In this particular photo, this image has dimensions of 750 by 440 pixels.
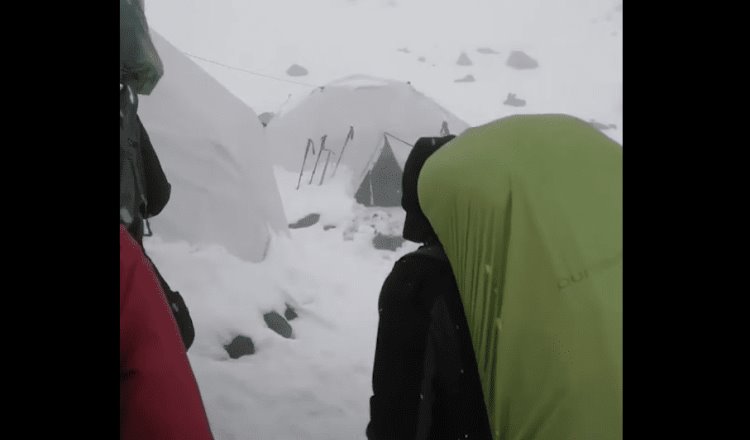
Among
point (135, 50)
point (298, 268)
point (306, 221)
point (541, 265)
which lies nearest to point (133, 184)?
point (135, 50)

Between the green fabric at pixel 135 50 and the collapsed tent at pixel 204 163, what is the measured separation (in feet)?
7.55

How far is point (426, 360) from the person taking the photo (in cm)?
75

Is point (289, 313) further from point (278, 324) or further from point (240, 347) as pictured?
point (240, 347)

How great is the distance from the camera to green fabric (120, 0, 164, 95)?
1.01 meters

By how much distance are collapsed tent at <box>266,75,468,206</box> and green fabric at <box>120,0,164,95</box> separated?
5.81m

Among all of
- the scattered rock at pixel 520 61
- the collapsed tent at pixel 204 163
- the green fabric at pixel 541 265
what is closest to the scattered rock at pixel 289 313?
Result: the collapsed tent at pixel 204 163

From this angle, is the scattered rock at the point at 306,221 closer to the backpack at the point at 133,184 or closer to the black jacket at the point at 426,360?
the backpack at the point at 133,184

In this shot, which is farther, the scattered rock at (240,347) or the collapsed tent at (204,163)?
the collapsed tent at (204,163)

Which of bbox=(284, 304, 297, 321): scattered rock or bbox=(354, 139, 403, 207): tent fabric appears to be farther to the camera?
bbox=(354, 139, 403, 207): tent fabric

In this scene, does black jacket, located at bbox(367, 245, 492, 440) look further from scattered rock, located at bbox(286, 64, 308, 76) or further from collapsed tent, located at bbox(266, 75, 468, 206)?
scattered rock, located at bbox(286, 64, 308, 76)

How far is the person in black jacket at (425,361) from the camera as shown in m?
0.75

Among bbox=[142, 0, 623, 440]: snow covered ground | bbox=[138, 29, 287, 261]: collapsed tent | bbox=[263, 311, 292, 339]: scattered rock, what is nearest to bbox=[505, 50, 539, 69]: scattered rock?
bbox=[142, 0, 623, 440]: snow covered ground

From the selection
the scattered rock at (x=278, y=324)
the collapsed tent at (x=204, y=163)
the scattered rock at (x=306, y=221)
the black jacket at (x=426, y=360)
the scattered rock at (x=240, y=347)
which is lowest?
the scattered rock at (x=306, y=221)
